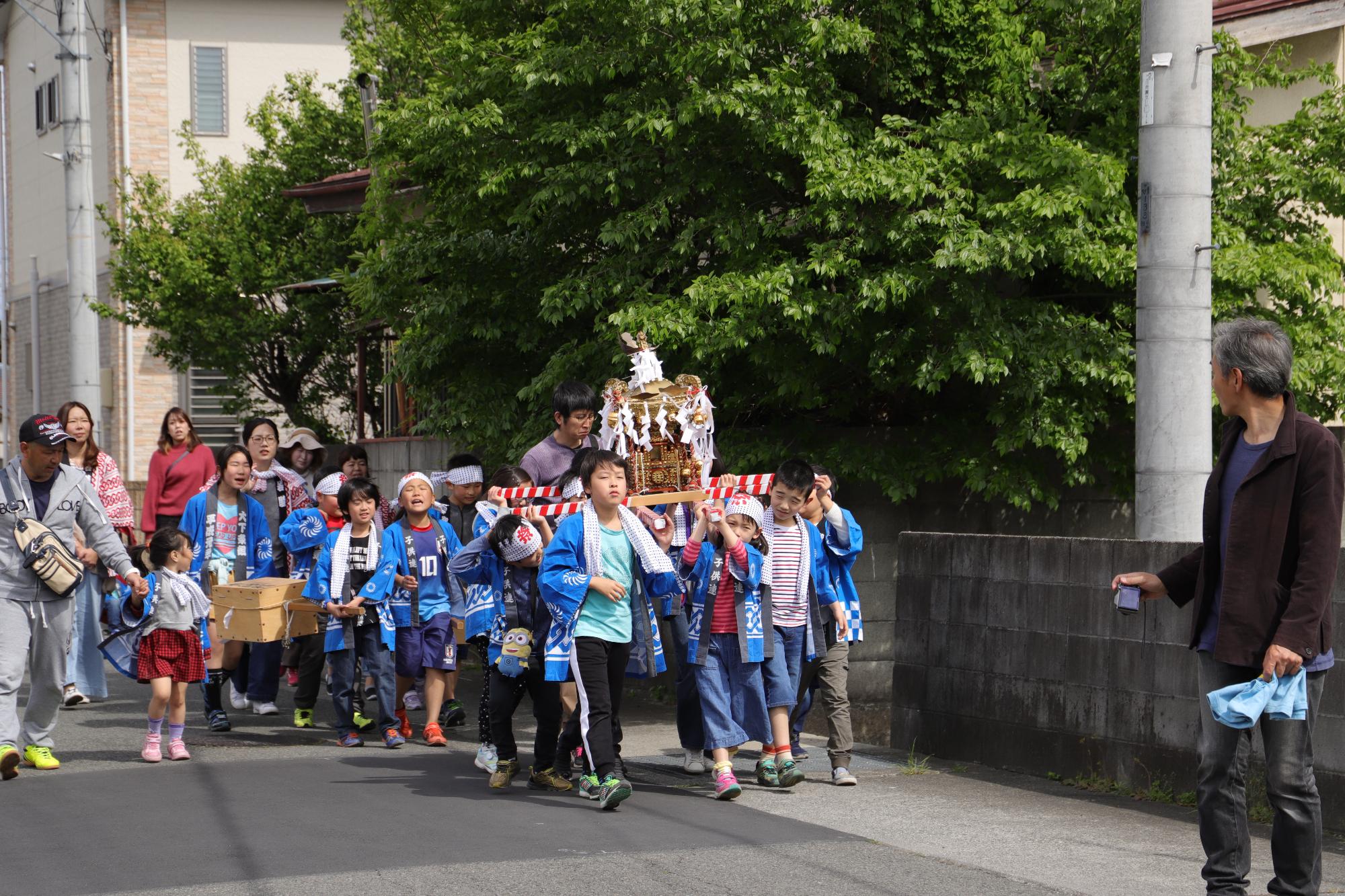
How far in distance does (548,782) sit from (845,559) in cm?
205

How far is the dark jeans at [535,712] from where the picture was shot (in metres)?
8.22

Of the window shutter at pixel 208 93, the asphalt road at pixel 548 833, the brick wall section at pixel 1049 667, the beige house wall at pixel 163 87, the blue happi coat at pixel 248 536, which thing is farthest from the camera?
the window shutter at pixel 208 93

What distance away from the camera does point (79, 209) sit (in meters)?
19.2

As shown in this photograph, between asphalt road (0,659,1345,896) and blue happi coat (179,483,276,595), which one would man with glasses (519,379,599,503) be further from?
blue happi coat (179,483,276,595)

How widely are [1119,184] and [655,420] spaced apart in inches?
130

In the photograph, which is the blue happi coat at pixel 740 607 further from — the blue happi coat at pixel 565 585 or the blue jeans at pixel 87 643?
the blue jeans at pixel 87 643

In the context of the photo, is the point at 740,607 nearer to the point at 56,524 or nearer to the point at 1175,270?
the point at 1175,270

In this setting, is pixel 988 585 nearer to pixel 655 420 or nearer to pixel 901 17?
pixel 655 420

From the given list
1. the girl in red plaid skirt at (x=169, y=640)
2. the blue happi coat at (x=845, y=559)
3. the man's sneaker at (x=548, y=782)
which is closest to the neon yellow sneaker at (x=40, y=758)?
the girl in red plaid skirt at (x=169, y=640)

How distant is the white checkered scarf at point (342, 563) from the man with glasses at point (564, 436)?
1.35 metres

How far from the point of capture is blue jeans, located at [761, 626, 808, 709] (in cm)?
838

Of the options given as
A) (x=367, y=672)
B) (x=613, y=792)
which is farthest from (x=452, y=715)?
(x=613, y=792)

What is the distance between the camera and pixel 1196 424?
851cm

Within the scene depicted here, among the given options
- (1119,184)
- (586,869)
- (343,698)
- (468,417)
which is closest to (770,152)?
(1119,184)
